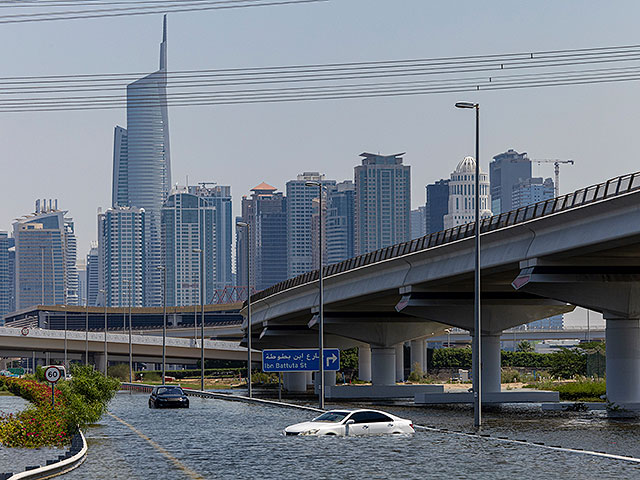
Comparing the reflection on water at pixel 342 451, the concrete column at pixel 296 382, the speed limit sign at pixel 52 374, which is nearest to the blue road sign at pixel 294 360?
the reflection on water at pixel 342 451

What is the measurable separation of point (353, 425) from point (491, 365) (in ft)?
118

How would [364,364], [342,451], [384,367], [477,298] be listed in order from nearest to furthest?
[342,451] → [477,298] → [384,367] → [364,364]

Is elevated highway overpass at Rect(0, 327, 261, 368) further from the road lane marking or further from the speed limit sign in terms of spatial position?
the road lane marking

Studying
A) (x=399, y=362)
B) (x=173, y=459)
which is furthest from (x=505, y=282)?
(x=399, y=362)

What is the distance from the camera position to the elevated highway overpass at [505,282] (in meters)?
49.2

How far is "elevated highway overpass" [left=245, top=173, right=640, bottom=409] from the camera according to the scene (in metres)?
49.2

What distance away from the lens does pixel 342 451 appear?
3073 cm

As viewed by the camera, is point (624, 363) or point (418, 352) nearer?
point (624, 363)

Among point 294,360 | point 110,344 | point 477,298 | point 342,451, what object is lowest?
point 110,344

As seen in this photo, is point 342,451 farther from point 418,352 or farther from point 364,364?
point 418,352

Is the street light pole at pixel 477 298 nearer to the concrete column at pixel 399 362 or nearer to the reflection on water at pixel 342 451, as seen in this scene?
the reflection on water at pixel 342 451

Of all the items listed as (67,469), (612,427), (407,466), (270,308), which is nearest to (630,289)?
(612,427)

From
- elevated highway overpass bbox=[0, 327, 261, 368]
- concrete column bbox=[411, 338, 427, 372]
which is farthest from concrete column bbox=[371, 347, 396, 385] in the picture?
elevated highway overpass bbox=[0, 327, 261, 368]

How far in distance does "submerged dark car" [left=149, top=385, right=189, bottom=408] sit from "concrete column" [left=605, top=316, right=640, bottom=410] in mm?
23205
